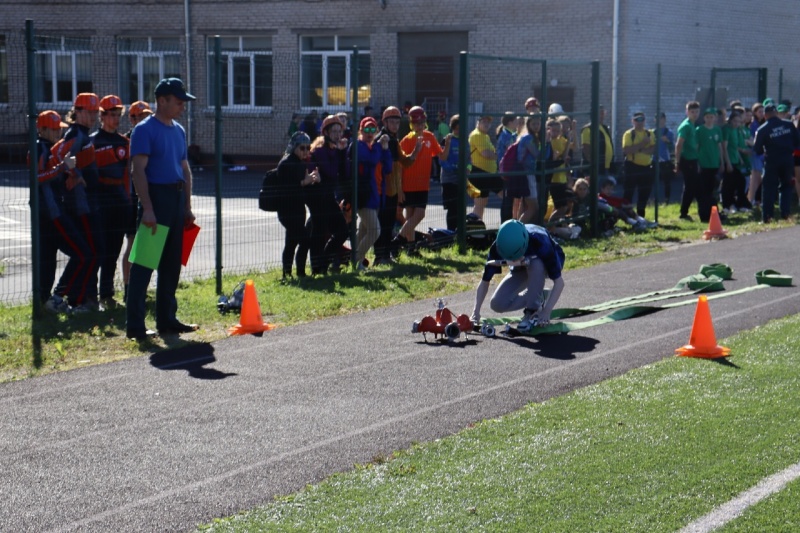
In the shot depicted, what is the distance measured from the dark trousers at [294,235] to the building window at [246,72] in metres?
1.50

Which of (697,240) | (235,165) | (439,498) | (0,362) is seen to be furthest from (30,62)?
(697,240)

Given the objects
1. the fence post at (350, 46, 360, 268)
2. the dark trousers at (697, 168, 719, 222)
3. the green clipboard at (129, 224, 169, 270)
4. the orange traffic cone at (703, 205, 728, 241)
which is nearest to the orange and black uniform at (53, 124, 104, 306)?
the green clipboard at (129, 224, 169, 270)

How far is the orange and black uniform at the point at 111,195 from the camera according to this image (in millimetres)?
11320

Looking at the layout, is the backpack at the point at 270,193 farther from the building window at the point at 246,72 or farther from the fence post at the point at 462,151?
the fence post at the point at 462,151

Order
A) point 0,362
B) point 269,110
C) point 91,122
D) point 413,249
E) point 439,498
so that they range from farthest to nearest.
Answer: point 269,110, point 413,249, point 91,122, point 0,362, point 439,498

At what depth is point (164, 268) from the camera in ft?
33.5

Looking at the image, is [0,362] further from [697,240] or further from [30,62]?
[697,240]

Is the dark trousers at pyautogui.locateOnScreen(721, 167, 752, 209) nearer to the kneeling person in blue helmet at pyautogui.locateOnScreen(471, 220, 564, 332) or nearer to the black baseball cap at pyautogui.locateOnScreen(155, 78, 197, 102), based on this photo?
the kneeling person in blue helmet at pyautogui.locateOnScreen(471, 220, 564, 332)

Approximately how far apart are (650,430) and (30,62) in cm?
662

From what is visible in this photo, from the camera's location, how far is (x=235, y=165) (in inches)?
561

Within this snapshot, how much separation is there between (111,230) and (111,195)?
1.18 feet

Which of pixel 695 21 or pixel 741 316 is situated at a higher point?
pixel 695 21

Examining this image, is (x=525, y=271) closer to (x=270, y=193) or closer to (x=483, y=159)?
(x=270, y=193)

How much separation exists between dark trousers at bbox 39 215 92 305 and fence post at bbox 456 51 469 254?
5.99m
